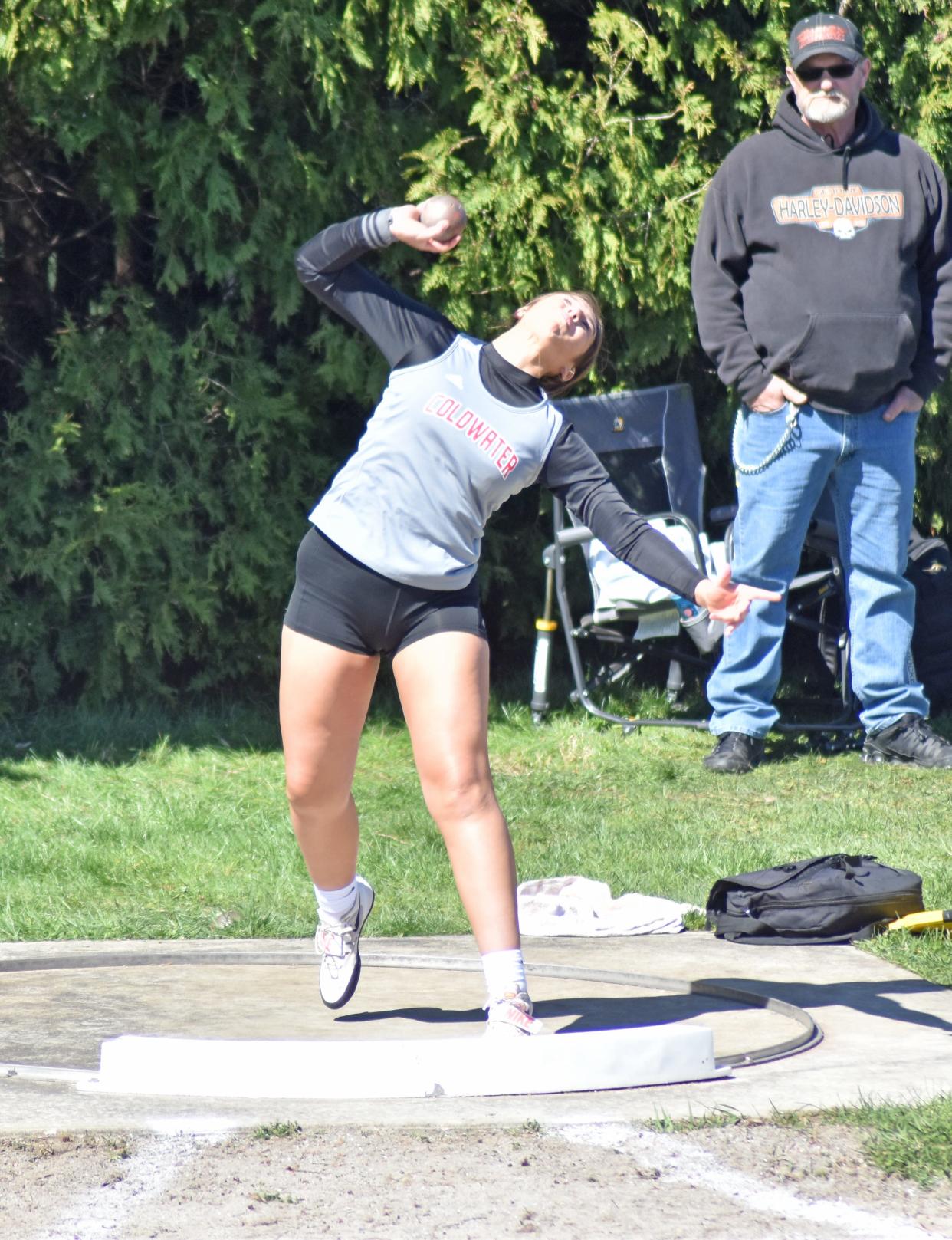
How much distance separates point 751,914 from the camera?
4.92 metres

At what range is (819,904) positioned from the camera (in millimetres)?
4871

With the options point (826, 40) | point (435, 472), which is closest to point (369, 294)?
point (435, 472)

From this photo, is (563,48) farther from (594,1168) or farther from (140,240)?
(594,1168)

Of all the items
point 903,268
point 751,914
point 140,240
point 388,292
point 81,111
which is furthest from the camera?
point 140,240

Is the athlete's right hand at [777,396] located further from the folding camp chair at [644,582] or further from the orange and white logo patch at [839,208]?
the folding camp chair at [644,582]

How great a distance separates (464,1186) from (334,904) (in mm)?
1391

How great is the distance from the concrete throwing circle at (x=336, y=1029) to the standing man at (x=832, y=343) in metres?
2.84

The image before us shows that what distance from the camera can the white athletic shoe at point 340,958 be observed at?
13.4 feet

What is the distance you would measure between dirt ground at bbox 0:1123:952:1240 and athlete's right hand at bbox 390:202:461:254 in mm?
1909

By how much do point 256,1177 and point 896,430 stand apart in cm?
482

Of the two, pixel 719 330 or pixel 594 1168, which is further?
pixel 719 330

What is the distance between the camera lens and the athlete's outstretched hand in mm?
3611

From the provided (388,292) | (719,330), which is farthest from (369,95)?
(388,292)

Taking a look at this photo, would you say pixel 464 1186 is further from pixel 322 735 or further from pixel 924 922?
pixel 924 922
